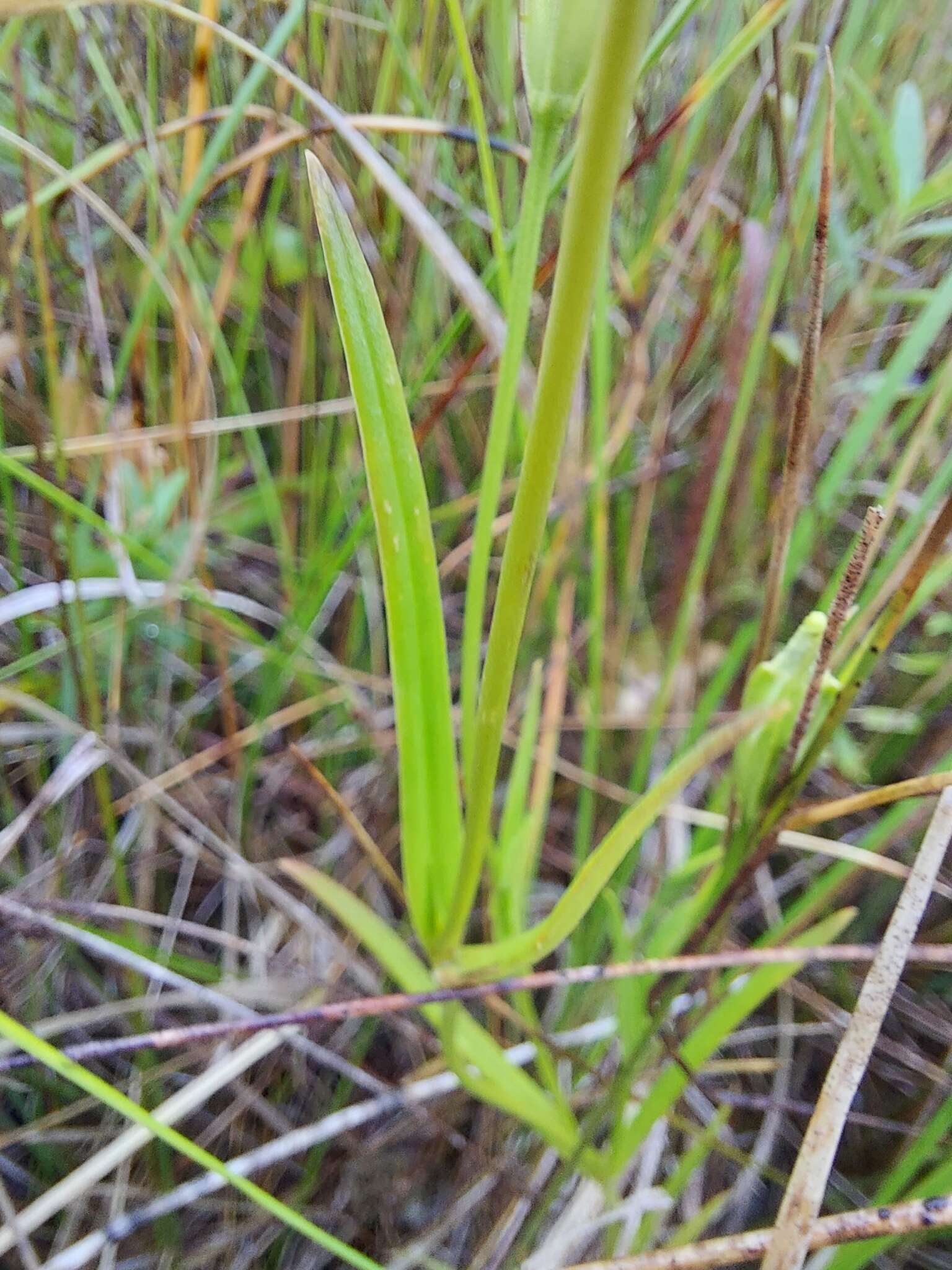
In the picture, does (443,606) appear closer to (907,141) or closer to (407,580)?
(407,580)

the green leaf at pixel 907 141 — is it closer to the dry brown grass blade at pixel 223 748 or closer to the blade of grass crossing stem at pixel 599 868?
the blade of grass crossing stem at pixel 599 868

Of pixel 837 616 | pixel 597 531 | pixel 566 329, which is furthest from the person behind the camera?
pixel 597 531

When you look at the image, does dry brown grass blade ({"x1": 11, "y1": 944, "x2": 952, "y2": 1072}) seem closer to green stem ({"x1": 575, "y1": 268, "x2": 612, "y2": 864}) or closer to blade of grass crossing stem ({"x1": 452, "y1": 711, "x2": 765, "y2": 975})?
blade of grass crossing stem ({"x1": 452, "y1": 711, "x2": 765, "y2": 975})

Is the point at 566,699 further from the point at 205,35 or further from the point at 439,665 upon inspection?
the point at 205,35

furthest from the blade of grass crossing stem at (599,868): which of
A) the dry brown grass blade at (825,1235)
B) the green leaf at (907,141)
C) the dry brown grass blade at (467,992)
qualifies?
the green leaf at (907,141)

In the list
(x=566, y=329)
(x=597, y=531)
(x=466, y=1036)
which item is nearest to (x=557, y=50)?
(x=566, y=329)

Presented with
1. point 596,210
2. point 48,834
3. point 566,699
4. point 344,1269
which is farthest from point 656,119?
point 344,1269
